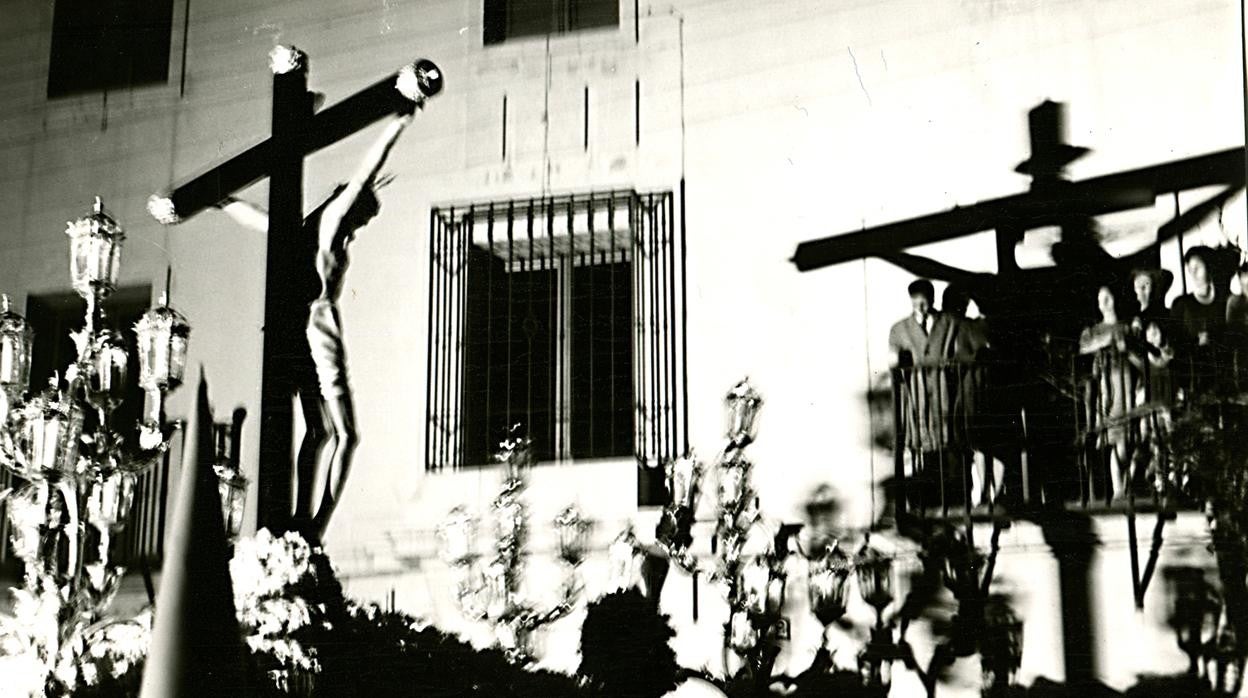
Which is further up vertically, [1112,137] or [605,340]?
[1112,137]

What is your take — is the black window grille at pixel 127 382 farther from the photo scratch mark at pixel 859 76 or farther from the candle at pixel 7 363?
the photo scratch mark at pixel 859 76

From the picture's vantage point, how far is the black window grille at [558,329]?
7.29ft

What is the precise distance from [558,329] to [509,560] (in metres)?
0.40

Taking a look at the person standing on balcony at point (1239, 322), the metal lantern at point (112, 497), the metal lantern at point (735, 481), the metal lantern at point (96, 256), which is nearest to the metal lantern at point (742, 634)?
the metal lantern at point (735, 481)

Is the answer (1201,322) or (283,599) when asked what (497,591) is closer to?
(283,599)

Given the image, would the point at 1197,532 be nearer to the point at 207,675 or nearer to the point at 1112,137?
the point at 1112,137

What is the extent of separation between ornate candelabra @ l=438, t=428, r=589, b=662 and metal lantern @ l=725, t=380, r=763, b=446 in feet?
0.94

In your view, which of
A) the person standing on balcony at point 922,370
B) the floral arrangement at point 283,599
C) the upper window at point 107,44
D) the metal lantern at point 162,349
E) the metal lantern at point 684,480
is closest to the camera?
the person standing on balcony at point 922,370

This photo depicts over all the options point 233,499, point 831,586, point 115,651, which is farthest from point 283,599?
point 831,586

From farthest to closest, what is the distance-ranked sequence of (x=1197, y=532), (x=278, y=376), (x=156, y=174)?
1. (x=156, y=174)
2. (x=278, y=376)
3. (x=1197, y=532)

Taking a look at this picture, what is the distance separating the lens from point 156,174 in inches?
103

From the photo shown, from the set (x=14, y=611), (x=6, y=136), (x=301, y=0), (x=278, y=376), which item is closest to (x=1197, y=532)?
(x=278, y=376)

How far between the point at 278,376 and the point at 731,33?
1002mm

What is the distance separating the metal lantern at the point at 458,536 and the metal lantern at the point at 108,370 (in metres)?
0.72
